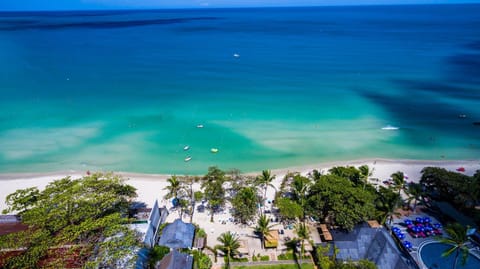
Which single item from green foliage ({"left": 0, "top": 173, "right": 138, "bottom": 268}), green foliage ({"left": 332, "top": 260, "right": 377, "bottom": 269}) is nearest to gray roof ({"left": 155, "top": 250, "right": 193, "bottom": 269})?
green foliage ({"left": 0, "top": 173, "right": 138, "bottom": 268})

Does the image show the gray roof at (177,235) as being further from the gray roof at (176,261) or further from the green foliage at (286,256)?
the green foliage at (286,256)

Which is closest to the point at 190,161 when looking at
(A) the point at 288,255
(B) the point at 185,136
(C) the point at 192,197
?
(B) the point at 185,136

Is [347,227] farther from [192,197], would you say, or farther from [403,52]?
[403,52]

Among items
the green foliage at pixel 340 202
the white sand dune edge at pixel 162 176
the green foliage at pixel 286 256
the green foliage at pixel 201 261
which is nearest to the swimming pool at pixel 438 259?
the green foliage at pixel 340 202

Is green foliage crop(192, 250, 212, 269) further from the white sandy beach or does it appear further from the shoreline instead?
the shoreline

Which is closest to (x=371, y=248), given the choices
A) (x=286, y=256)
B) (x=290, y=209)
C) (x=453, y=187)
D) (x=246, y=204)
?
(x=286, y=256)

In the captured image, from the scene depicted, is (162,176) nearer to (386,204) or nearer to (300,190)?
(300,190)

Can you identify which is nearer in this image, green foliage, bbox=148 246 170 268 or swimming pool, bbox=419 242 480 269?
green foliage, bbox=148 246 170 268
